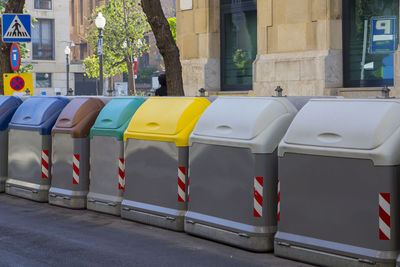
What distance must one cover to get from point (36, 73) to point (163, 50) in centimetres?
5732

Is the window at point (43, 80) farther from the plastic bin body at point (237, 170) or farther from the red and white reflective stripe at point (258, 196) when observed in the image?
the red and white reflective stripe at point (258, 196)

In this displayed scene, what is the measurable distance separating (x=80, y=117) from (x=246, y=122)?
3.50 meters

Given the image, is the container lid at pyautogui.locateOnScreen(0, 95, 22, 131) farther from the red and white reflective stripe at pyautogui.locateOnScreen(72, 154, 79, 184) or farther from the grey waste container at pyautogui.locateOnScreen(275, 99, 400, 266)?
the grey waste container at pyautogui.locateOnScreen(275, 99, 400, 266)

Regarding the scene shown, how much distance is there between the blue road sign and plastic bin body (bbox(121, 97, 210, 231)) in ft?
26.1

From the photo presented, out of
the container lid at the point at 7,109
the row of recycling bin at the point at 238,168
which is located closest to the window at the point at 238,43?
the container lid at the point at 7,109

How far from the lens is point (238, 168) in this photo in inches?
304

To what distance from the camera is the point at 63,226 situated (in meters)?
9.07

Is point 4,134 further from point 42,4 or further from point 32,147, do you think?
point 42,4

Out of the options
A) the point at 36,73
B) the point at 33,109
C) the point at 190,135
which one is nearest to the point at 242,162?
the point at 190,135

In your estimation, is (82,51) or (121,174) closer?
(121,174)

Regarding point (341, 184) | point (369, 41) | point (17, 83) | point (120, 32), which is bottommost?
point (341, 184)

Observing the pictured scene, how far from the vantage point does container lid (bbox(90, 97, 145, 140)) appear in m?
9.80

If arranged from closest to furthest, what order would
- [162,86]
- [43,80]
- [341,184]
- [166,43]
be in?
1. [341,184]
2. [162,86]
3. [166,43]
4. [43,80]

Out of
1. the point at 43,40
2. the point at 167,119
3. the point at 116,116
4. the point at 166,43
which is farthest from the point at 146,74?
the point at 167,119
